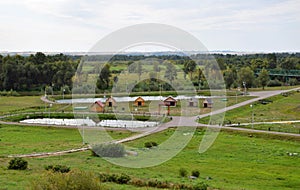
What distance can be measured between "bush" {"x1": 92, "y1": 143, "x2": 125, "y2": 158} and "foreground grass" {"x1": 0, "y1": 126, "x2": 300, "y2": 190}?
0.68 metres

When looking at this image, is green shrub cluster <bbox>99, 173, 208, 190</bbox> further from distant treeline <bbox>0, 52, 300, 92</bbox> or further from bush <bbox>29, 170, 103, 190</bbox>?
distant treeline <bbox>0, 52, 300, 92</bbox>

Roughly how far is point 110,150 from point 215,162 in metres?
8.36

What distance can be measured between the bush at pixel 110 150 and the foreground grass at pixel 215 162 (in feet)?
2.25

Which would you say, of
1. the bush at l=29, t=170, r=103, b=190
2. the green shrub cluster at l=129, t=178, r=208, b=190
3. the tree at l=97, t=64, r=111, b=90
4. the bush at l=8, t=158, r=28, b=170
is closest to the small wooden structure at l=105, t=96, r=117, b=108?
the tree at l=97, t=64, r=111, b=90

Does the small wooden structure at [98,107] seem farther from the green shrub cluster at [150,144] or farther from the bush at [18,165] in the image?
the bush at [18,165]

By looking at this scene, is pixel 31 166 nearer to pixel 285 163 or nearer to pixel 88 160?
pixel 88 160

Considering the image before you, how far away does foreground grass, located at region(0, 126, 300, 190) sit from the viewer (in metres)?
24.5

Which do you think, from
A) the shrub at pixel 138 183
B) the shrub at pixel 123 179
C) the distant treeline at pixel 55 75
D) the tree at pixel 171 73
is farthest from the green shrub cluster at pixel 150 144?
the distant treeline at pixel 55 75

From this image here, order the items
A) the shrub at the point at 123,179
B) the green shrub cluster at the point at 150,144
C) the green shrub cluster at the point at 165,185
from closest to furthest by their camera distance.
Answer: the green shrub cluster at the point at 165,185
the shrub at the point at 123,179
the green shrub cluster at the point at 150,144

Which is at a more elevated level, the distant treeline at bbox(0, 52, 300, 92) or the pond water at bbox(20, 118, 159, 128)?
the distant treeline at bbox(0, 52, 300, 92)

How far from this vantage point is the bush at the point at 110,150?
32.1 meters

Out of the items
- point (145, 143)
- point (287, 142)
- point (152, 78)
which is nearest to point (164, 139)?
point (145, 143)

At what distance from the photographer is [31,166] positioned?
89.7ft

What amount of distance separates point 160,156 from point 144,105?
135 ft
